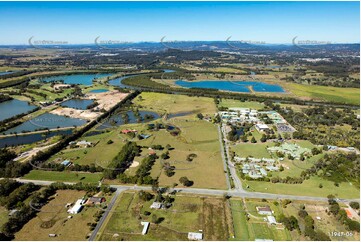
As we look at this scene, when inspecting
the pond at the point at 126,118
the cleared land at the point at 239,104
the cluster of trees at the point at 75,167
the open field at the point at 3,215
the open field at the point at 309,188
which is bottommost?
the open field at the point at 309,188

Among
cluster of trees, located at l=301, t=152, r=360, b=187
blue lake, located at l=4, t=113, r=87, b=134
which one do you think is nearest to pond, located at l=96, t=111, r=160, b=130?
blue lake, located at l=4, t=113, r=87, b=134

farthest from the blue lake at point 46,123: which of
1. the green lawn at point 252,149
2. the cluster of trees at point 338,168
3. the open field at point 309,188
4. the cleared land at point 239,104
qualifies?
the cluster of trees at point 338,168

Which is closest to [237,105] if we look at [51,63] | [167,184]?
[167,184]

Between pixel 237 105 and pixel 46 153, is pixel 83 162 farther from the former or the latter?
pixel 237 105

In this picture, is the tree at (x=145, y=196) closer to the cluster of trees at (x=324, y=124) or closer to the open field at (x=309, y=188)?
the open field at (x=309, y=188)

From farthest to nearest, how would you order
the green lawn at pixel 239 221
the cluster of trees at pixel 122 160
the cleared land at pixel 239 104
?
the cleared land at pixel 239 104 → the cluster of trees at pixel 122 160 → the green lawn at pixel 239 221

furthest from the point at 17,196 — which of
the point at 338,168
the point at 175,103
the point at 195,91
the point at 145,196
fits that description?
the point at 195,91

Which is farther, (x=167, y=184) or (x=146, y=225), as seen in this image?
(x=167, y=184)
